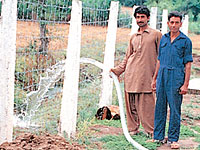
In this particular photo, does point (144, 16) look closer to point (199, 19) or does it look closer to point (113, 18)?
point (113, 18)

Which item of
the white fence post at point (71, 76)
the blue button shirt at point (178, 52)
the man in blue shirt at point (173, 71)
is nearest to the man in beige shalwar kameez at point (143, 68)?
the man in blue shirt at point (173, 71)

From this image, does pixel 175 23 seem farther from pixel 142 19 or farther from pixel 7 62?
pixel 7 62

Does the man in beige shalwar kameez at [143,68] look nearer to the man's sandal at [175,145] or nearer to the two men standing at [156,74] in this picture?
the two men standing at [156,74]

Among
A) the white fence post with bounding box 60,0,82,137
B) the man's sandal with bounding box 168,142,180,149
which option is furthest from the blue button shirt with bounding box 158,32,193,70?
the white fence post with bounding box 60,0,82,137

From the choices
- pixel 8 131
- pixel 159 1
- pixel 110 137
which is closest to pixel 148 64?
pixel 110 137

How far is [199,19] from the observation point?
1991 centimetres

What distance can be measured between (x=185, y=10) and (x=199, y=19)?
1.25m

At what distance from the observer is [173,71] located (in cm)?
512

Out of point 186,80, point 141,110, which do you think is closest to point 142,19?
point 186,80

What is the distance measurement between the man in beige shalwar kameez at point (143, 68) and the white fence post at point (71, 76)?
0.68 metres

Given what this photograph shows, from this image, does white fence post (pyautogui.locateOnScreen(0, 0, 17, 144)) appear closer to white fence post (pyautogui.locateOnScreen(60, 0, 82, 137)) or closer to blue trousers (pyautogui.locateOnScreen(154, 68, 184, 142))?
white fence post (pyautogui.locateOnScreen(60, 0, 82, 137))

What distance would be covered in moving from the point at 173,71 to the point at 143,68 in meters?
0.65

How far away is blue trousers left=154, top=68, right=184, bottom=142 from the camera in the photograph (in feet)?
16.8

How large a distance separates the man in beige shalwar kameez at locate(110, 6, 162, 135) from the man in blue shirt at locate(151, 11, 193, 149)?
33 centimetres
